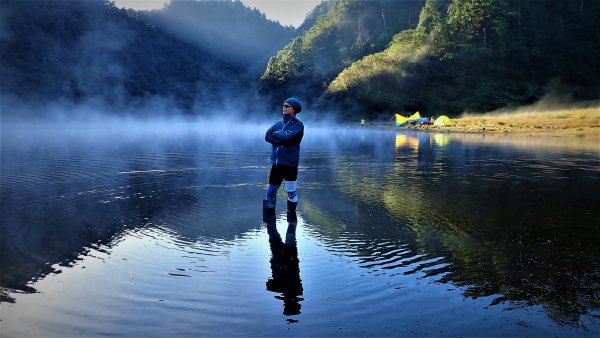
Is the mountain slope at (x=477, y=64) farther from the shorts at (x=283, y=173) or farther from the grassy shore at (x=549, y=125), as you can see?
the shorts at (x=283, y=173)

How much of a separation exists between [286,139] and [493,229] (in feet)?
12.5

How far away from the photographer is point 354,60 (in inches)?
3787

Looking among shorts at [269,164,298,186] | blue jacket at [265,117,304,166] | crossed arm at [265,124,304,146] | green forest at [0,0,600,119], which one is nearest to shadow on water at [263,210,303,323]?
shorts at [269,164,298,186]

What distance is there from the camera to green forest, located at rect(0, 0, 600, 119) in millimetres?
75000

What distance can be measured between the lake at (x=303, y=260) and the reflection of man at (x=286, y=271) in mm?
27

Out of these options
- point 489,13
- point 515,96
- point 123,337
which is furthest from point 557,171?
point 489,13

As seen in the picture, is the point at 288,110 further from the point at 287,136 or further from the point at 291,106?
the point at 287,136

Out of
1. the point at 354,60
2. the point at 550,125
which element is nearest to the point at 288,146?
the point at 550,125

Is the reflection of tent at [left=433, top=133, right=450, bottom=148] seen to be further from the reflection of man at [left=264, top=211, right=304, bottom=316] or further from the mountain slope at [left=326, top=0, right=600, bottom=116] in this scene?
the mountain slope at [left=326, top=0, right=600, bottom=116]

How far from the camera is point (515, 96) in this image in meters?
69.7

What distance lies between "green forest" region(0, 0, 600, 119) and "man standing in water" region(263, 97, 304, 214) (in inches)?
2581

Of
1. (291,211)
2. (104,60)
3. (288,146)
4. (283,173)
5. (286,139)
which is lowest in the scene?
(291,211)

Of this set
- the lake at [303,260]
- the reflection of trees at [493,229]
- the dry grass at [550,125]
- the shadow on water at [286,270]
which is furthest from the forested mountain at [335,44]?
the shadow on water at [286,270]

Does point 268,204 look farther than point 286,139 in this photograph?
Yes
